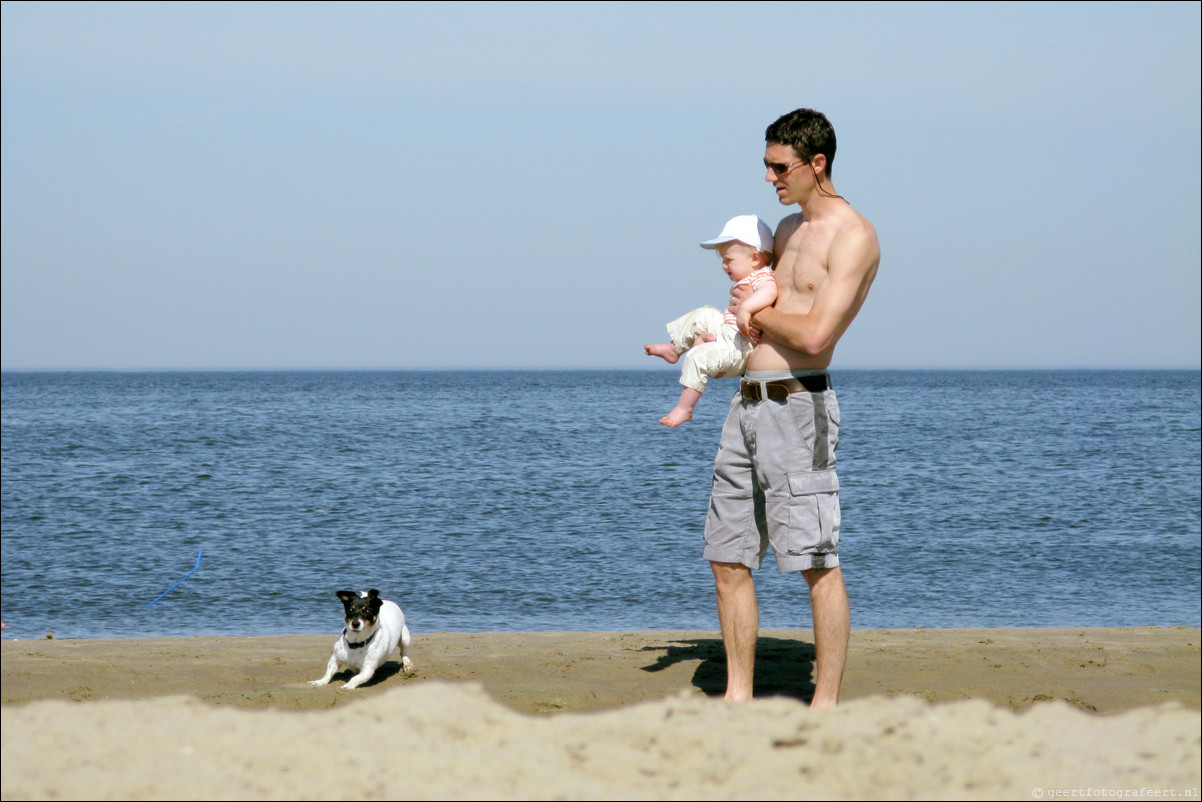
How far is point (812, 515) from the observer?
14.2ft

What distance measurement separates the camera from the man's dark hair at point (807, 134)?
14.5ft

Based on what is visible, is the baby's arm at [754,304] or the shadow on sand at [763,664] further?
the shadow on sand at [763,664]

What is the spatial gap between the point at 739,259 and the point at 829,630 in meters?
1.62

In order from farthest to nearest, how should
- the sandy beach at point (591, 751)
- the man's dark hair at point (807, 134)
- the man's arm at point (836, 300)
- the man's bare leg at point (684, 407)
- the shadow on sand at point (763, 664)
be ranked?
1. the shadow on sand at point (763, 664)
2. the man's bare leg at point (684, 407)
3. the man's dark hair at point (807, 134)
4. the man's arm at point (836, 300)
5. the sandy beach at point (591, 751)

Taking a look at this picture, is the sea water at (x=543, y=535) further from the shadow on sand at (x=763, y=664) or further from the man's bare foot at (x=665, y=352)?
the man's bare foot at (x=665, y=352)

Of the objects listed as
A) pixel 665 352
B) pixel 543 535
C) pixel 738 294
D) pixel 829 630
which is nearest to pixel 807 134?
pixel 738 294

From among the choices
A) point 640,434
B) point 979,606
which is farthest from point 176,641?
point 640,434

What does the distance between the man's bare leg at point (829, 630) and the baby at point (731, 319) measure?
2.94ft

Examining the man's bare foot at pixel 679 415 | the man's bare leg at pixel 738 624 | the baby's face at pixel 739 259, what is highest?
the baby's face at pixel 739 259

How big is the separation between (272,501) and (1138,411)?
45.7 meters

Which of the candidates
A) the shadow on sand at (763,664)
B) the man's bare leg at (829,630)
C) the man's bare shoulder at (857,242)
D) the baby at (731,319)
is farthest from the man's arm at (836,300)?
the shadow on sand at (763,664)

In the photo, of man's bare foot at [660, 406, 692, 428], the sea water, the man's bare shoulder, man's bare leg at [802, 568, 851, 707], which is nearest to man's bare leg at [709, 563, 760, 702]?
man's bare leg at [802, 568, 851, 707]

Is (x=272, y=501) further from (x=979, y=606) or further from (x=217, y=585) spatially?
(x=979, y=606)

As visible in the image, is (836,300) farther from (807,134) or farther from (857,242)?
(807,134)
